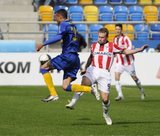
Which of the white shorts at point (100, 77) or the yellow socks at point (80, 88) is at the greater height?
the white shorts at point (100, 77)

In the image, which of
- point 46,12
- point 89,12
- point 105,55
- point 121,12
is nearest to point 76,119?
point 105,55

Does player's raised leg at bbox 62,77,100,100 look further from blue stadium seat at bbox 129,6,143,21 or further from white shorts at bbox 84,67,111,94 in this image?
blue stadium seat at bbox 129,6,143,21

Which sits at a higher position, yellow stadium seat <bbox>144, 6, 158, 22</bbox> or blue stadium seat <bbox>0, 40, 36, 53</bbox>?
yellow stadium seat <bbox>144, 6, 158, 22</bbox>

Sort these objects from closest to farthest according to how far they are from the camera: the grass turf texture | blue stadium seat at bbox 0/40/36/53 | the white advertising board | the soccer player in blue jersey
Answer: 1. the grass turf texture
2. the soccer player in blue jersey
3. the white advertising board
4. blue stadium seat at bbox 0/40/36/53

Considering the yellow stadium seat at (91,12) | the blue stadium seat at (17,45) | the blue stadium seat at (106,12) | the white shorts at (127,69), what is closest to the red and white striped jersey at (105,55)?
the white shorts at (127,69)

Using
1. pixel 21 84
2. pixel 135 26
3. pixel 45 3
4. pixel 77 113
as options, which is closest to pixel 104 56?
pixel 77 113

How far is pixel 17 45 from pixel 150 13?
9026mm

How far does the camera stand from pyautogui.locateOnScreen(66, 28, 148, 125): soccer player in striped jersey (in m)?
5.61

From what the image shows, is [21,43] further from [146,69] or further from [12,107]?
[12,107]

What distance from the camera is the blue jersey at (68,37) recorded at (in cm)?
581

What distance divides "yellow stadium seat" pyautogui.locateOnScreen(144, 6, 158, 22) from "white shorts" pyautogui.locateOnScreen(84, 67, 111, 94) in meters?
13.7

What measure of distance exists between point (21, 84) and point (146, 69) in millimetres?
5147

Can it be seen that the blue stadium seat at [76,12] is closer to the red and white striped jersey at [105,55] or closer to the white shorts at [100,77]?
the red and white striped jersey at [105,55]

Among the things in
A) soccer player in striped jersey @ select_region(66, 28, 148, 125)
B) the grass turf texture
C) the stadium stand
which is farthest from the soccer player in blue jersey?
the stadium stand
